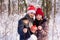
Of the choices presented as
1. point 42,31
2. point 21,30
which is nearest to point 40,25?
point 42,31

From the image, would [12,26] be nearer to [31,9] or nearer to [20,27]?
[20,27]

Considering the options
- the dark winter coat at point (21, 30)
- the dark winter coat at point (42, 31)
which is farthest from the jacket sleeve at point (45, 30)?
the dark winter coat at point (21, 30)

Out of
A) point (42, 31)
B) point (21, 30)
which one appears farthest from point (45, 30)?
point (21, 30)

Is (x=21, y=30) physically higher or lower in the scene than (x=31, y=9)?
lower

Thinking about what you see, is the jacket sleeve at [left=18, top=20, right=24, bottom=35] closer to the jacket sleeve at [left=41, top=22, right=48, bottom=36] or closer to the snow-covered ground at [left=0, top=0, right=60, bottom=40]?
the snow-covered ground at [left=0, top=0, right=60, bottom=40]

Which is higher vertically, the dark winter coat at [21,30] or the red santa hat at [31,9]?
the red santa hat at [31,9]

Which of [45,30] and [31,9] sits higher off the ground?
[31,9]

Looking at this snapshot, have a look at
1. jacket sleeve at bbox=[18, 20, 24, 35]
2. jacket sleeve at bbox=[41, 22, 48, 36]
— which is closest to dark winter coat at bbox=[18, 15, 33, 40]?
jacket sleeve at bbox=[18, 20, 24, 35]

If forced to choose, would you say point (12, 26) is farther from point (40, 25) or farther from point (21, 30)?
point (40, 25)

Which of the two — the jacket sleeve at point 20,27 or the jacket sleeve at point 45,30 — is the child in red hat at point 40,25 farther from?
the jacket sleeve at point 20,27

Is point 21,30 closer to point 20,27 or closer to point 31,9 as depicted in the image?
point 20,27

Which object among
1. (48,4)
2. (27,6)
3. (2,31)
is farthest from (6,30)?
(48,4)

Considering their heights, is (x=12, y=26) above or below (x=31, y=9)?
below

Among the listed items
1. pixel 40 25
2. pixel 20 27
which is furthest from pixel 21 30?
pixel 40 25
